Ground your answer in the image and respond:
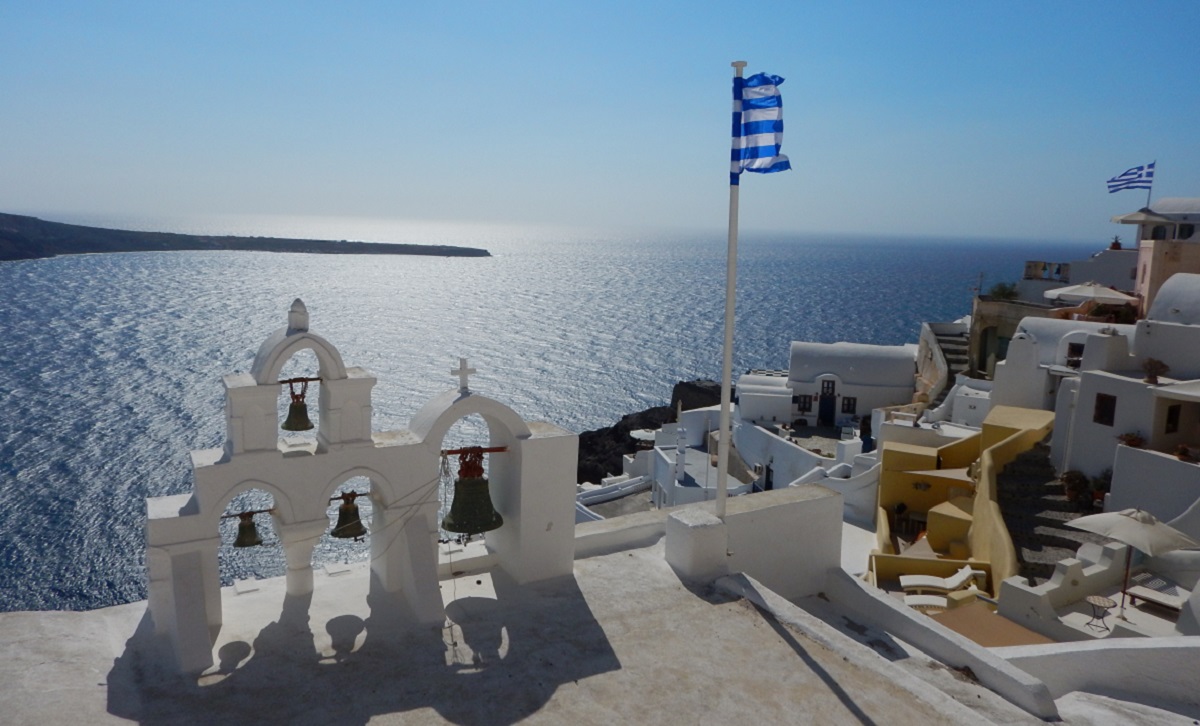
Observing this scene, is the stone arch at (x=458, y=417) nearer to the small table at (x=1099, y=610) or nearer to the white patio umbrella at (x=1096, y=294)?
the small table at (x=1099, y=610)

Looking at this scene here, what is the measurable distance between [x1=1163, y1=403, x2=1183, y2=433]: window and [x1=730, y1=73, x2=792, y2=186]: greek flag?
1697cm

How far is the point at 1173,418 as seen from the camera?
2145 cm

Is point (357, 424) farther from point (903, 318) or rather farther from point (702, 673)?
point (903, 318)

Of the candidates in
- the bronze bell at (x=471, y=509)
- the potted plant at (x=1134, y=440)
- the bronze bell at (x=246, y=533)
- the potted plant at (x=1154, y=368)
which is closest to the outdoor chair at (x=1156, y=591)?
the potted plant at (x=1134, y=440)

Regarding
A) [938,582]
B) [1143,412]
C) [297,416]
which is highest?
[297,416]

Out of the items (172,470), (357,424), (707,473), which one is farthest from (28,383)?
(357,424)

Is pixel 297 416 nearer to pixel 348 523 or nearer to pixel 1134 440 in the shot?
pixel 348 523

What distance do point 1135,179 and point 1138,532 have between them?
25934 mm

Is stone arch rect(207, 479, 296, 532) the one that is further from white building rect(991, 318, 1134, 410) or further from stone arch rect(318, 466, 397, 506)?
white building rect(991, 318, 1134, 410)

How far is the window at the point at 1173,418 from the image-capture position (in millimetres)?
21391

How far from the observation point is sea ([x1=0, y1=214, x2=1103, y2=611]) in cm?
4212

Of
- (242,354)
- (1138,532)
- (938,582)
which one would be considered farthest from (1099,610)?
(242,354)

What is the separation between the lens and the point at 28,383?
219 feet

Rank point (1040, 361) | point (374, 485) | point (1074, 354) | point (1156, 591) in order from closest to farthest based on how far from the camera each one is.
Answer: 1. point (374, 485)
2. point (1156, 591)
3. point (1074, 354)
4. point (1040, 361)
